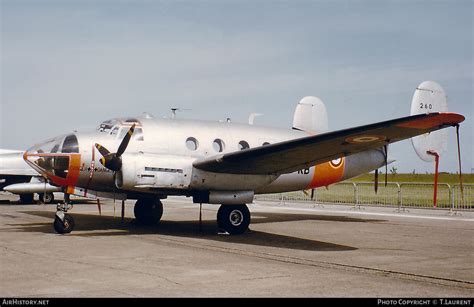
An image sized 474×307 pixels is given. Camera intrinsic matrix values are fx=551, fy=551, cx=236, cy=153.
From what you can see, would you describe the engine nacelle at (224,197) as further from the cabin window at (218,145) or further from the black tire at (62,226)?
the black tire at (62,226)

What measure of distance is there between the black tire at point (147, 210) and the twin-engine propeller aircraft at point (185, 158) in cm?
175

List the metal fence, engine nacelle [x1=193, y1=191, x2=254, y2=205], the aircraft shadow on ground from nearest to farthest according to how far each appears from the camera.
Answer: the aircraft shadow on ground, engine nacelle [x1=193, y1=191, x2=254, y2=205], the metal fence

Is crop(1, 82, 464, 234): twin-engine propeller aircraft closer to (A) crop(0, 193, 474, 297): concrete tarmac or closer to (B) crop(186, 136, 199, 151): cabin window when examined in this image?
(B) crop(186, 136, 199, 151): cabin window

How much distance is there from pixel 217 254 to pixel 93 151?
510cm

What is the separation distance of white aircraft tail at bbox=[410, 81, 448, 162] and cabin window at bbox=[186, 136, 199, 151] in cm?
716

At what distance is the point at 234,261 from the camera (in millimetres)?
10859

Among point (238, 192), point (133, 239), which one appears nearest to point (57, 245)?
point (133, 239)

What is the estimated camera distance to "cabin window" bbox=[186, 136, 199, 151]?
1587 centimetres

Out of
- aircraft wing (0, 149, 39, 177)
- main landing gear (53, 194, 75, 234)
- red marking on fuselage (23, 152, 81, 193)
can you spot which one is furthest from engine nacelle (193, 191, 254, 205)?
aircraft wing (0, 149, 39, 177)

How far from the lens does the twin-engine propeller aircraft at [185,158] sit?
14.2 meters

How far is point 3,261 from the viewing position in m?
10.4

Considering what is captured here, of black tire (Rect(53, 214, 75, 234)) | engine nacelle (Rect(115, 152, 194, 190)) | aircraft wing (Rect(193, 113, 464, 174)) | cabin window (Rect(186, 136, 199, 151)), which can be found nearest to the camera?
aircraft wing (Rect(193, 113, 464, 174))

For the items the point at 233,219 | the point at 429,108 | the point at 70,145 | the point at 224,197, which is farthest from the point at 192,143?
the point at 429,108

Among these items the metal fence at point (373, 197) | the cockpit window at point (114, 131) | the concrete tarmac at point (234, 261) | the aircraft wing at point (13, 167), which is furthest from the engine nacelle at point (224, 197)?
the aircraft wing at point (13, 167)
